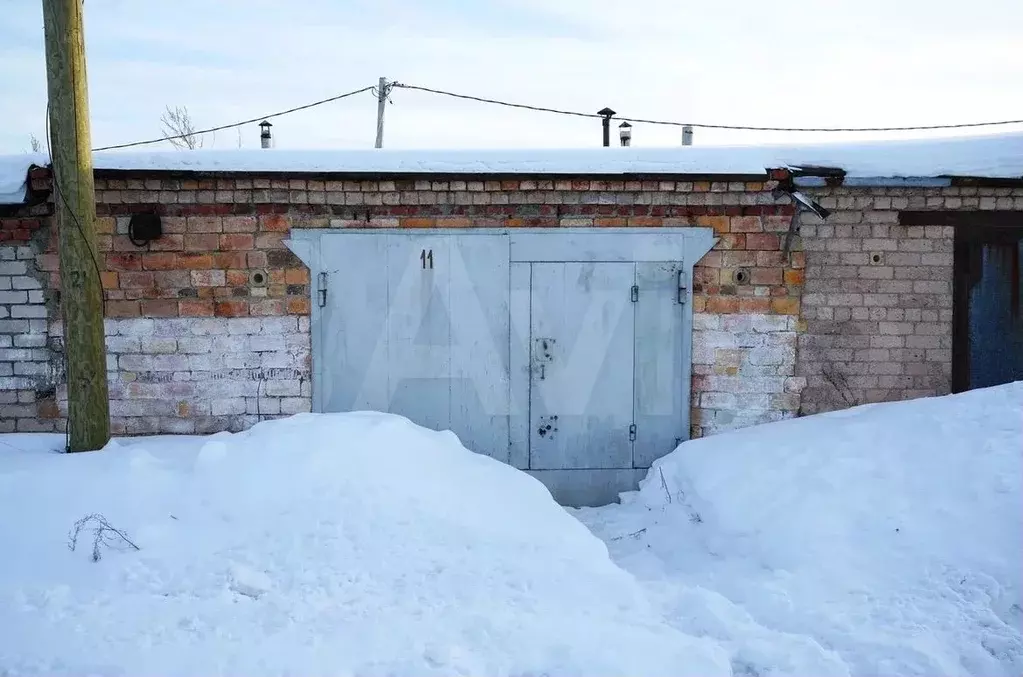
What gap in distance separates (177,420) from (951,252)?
5.77m

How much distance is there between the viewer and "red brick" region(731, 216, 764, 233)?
5.12 meters

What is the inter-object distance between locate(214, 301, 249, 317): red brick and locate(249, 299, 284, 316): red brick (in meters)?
0.04

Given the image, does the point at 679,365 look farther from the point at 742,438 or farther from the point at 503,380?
the point at 503,380

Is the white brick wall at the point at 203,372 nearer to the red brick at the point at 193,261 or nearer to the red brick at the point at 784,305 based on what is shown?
the red brick at the point at 193,261

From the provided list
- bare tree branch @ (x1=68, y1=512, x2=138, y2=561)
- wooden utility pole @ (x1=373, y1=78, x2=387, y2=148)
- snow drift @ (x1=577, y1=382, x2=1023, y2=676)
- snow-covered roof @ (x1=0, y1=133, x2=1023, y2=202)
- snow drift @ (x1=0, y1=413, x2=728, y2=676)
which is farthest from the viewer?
wooden utility pole @ (x1=373, y1=78, x2=387, y2=148)

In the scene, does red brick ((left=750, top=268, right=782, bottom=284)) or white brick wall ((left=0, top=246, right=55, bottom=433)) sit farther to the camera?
red brick ((left=750, top=268, right=782, bottom=284))

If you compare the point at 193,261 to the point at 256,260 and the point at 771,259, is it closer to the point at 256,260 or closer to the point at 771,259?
the point at 256,260

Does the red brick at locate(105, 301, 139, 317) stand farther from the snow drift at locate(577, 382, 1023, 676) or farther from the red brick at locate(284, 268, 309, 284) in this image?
the snow drift at locate(577, 382, 1023, 676)

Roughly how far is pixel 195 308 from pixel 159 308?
0.25 metres

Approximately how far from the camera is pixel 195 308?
5.01 metres

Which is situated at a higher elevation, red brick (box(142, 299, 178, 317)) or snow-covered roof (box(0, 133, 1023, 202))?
snow-covered roof (box(0, 133, 1023, 202))

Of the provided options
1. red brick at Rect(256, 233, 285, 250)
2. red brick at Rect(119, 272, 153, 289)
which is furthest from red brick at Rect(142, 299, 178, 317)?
red brick at Rect(256, 233, 285, 250)

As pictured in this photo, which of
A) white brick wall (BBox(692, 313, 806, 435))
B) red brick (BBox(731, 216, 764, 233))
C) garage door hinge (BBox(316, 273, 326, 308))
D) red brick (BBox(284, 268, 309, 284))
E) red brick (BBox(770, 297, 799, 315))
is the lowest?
white brick wall (BBox(692, 313, 806, 435))

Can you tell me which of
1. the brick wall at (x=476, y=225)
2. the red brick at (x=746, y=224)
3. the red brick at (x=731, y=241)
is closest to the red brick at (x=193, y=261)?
the brick wall at (x=476, y=225)
